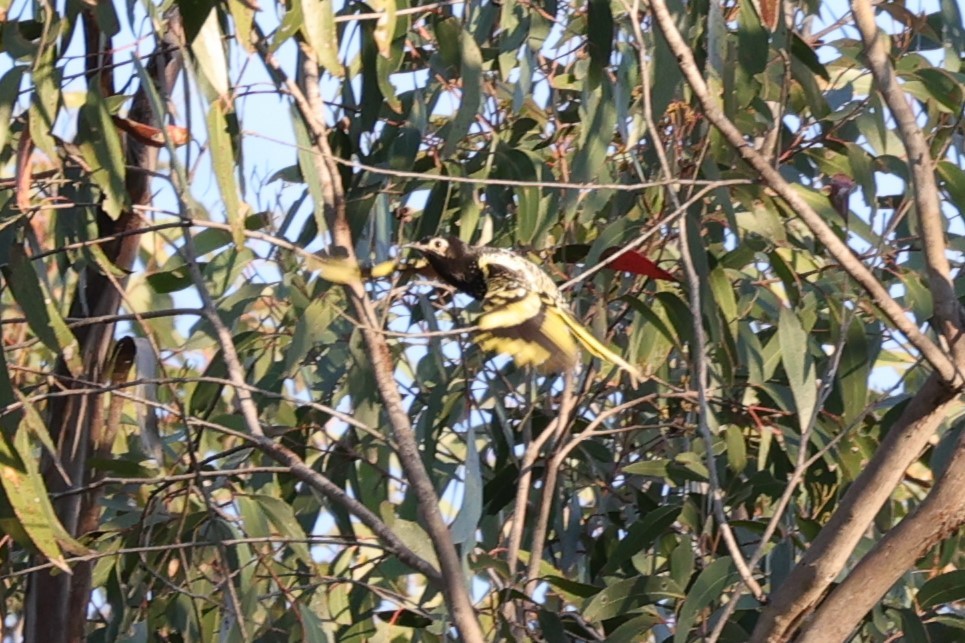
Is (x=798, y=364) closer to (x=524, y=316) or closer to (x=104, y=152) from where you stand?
(x=524, y=316)

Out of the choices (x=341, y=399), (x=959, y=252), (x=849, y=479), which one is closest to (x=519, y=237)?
(x=341, y=399)

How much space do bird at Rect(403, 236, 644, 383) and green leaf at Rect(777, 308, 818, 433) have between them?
0.23 meters

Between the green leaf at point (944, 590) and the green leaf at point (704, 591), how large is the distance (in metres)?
0.30

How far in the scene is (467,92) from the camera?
2.01m

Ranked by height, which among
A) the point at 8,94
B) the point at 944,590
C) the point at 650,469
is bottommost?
the point at 944,590

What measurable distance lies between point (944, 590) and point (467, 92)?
97 centimetres

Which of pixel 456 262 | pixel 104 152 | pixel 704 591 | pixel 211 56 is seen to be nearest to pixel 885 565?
pixel 704 591

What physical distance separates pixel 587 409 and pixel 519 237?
468 mm

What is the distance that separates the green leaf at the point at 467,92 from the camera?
2.00 meters

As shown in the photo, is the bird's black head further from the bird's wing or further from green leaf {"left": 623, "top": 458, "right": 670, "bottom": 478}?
green leaf {"left": 623, "top": 458, "right": 670, "bottom": 478}

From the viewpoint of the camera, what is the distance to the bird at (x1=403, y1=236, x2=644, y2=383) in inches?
77.5

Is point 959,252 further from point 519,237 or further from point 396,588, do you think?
point 396,588

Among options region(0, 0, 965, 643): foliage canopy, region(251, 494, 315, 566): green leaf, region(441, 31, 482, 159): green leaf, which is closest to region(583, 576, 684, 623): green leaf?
region(0, 0, 965, 643): foliage canopy

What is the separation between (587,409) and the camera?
8.39 feet
